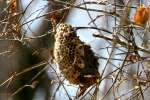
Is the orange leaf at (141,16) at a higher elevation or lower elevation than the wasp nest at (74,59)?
higher

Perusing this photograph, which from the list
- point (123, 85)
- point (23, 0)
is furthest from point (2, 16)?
point (123, 85)

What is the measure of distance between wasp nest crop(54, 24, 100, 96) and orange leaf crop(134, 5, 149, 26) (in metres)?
0.43

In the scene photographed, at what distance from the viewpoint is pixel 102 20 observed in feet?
11.7

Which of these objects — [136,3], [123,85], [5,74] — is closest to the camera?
[136,3]

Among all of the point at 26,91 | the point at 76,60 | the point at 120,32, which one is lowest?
the point at 26,91

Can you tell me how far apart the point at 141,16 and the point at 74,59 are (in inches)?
22.1

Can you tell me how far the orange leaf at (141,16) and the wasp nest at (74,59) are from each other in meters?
0.43

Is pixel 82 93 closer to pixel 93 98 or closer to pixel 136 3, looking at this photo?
pixel 93 98

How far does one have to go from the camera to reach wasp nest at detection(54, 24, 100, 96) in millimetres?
3490

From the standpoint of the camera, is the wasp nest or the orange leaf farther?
the wasp nest

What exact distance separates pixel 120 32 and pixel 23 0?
103 cm

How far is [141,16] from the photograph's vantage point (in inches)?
125

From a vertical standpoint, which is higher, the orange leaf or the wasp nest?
the orange leaf

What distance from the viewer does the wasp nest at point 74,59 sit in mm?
3490
